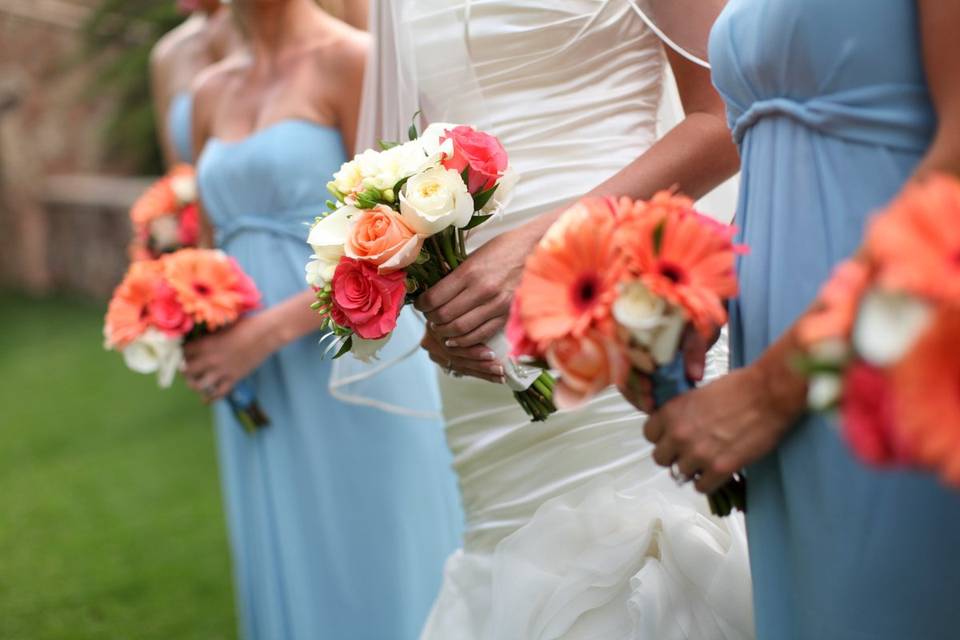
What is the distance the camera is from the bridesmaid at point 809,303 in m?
1.60

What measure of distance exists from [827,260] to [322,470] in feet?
7.30

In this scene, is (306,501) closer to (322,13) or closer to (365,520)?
(365,520)

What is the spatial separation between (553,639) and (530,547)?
24 cm

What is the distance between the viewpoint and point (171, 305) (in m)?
3.54

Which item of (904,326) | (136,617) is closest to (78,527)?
(136,617)

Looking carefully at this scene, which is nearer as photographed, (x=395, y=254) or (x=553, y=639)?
(x=395, y=254)

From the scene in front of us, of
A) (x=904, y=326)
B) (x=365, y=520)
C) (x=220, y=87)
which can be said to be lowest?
(x=365, y=520)

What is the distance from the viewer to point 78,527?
6.74 m

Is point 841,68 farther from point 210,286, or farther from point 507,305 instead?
point 210,286

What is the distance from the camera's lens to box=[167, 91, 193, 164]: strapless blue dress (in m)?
5.67

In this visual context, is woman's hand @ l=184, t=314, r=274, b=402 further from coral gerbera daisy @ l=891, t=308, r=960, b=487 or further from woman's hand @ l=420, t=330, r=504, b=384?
coral gerbera daisy @ l=891, t=308, r=960, b=487

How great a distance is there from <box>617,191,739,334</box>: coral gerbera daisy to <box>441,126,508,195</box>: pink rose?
0.61 metres

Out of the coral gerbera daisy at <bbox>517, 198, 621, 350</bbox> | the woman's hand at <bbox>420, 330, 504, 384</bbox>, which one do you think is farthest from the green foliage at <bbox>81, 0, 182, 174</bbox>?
the coral gerbera daisy at <bbox>517, 198, 621, 350</bbox>

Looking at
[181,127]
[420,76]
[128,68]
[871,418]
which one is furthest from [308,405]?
[128,68]
